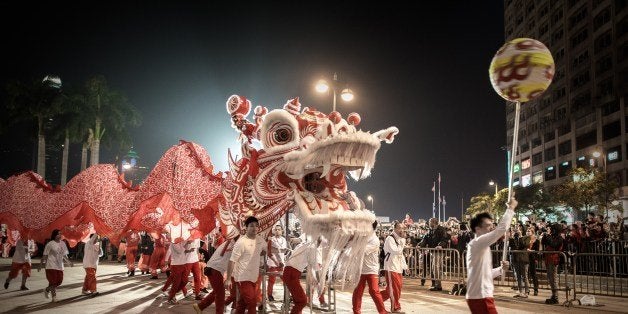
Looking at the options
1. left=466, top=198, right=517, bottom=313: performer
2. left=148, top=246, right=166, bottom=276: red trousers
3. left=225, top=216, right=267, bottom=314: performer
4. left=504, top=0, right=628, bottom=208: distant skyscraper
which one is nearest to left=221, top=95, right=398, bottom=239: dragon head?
left=225, top=216, right=267, bottom=314: performer

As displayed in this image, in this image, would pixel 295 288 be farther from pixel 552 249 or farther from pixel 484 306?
pixel 552 249

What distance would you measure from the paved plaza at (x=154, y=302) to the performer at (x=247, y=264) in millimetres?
2939

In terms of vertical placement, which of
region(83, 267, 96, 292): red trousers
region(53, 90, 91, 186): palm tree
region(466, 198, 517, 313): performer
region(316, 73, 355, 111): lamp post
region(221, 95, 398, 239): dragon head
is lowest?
region(83, 267, 96, 292): red trousers

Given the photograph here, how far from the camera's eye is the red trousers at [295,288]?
6.70m

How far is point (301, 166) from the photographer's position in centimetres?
583

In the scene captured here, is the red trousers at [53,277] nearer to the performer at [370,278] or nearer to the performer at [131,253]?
the performer at [131,253]

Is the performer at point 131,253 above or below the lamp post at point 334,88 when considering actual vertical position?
below

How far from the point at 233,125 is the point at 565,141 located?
55900 mm

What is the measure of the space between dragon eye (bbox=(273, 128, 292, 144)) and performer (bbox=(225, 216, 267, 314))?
1125 mm

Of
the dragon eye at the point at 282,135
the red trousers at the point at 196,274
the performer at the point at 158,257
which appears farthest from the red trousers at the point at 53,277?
the dragon eye at the point at 282,135

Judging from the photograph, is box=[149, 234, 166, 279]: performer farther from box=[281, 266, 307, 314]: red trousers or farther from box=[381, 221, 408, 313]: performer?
box=[281, 266, 307, 314]: red trousers

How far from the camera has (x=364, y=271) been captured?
848cm

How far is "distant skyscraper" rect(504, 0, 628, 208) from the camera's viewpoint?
43.3 meters

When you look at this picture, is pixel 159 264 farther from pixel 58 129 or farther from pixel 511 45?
pixel 58 129
